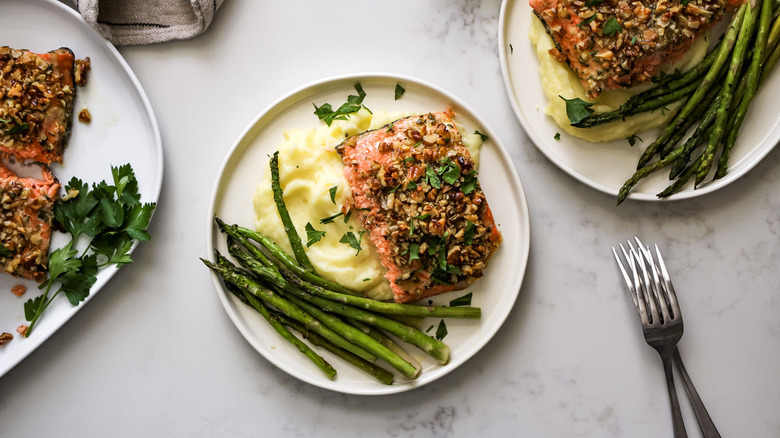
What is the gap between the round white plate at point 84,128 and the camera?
14.3 feet

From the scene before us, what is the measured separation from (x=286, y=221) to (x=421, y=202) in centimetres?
100

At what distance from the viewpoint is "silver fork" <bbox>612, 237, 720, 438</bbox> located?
173 inches

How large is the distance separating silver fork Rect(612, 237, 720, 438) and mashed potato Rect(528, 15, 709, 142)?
970 mm

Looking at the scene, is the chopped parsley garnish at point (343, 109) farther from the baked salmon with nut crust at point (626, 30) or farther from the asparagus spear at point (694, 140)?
the asparagus spear at point (694, 140)

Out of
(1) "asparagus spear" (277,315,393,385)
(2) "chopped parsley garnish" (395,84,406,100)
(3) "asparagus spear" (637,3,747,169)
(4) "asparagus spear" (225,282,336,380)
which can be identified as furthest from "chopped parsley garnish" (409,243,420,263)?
(3) "asparagus spear" (637,3,747,169)

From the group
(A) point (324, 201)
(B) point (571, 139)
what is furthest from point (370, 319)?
(B) point (571, 139)

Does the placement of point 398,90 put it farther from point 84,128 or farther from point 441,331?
point 84,128

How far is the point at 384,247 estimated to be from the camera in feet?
13.2

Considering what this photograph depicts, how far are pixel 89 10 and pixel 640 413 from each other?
5.26m

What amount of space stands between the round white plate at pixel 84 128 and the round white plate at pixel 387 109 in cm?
67

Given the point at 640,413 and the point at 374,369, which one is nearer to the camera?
the point at 374,369

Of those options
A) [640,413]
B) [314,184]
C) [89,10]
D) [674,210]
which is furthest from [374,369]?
[89,10]

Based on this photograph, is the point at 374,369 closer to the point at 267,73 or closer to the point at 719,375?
the point at 267,73

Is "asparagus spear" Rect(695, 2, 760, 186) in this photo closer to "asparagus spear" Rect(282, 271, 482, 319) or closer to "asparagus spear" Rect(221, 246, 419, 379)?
"asparagus spear" Rect(282, 271, 482, 319)
